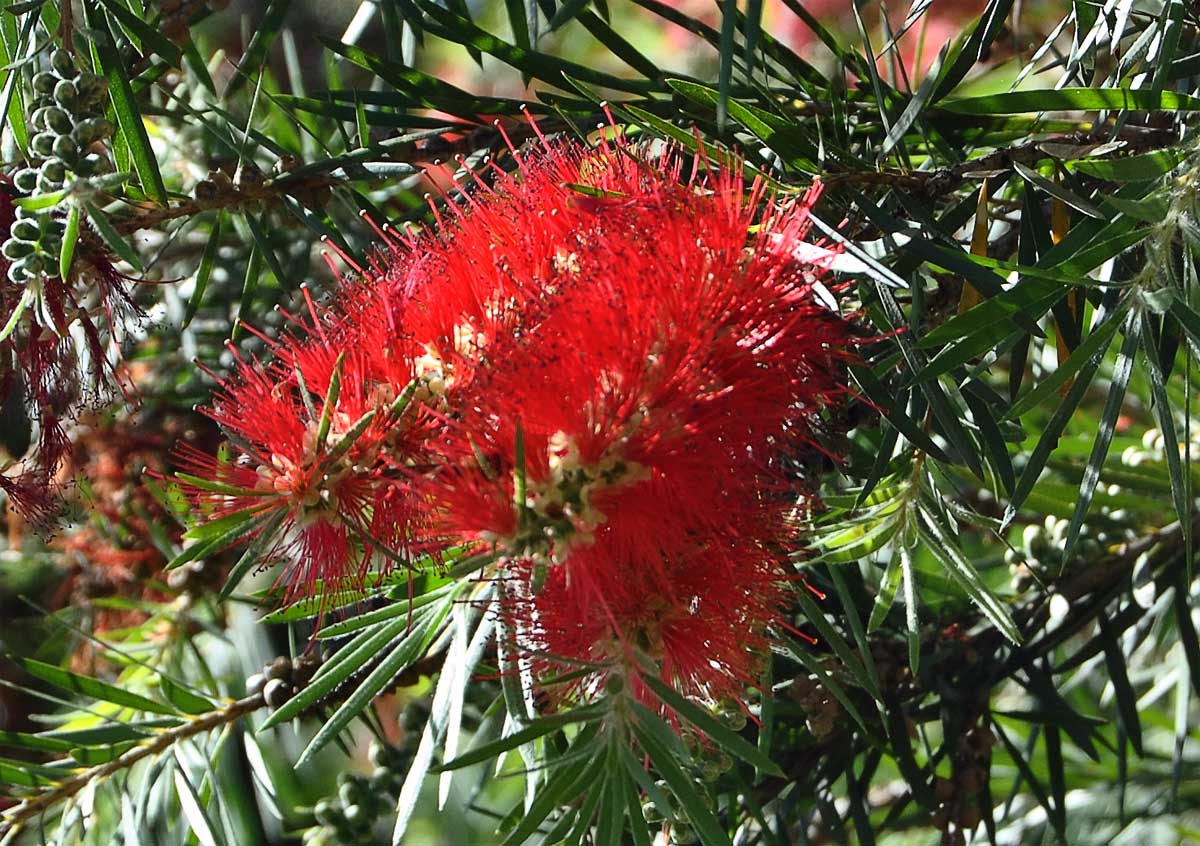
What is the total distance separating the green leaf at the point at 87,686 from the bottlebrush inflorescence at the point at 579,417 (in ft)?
0.76

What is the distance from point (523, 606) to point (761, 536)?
0.12 meters

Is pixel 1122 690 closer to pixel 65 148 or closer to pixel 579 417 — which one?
pixel 579 417

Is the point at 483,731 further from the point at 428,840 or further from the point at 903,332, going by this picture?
the point at 428,840

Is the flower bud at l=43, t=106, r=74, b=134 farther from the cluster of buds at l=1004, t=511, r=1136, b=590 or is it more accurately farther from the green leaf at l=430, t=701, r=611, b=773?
the cluster of buds at l=1004, t=511, r=1136, b=590

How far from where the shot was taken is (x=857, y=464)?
0.82 metres

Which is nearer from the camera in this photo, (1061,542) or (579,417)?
(579,417)

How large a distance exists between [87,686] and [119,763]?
62mm

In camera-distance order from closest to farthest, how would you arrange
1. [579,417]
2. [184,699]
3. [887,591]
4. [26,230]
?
[579,417], [26,230], [887,591], [184,699]

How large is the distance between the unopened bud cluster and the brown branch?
0.34 m

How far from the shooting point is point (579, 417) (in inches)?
21.0

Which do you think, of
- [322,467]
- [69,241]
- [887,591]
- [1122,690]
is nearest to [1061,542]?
[1122,690]

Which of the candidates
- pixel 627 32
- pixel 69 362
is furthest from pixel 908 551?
pixel 627 32

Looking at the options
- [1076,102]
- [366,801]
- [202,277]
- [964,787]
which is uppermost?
[202,277]

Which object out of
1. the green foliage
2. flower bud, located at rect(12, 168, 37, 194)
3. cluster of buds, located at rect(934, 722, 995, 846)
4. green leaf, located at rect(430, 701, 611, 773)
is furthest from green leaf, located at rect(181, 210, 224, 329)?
cluster of buds, located at rect(934, 722, 995, 846)
